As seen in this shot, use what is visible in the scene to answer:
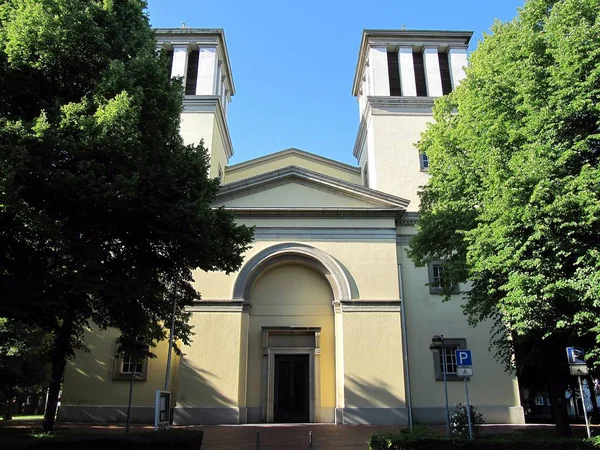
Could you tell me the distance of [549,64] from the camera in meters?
14.6

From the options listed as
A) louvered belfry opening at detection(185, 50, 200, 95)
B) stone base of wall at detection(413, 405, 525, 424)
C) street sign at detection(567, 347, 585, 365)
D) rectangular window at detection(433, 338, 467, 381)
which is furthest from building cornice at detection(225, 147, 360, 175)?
street sign at detection(567, 347, 585, 365)

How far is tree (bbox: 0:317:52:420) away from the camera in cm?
2209

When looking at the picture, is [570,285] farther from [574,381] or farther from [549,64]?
[574,381]

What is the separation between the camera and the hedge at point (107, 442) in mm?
10164

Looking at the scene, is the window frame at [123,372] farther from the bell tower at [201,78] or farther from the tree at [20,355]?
the bell tower at [201,78]

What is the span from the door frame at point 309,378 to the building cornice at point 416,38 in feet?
64.2

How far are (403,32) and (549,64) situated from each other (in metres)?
17.6

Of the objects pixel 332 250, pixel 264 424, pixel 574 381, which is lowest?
pixel 264 424

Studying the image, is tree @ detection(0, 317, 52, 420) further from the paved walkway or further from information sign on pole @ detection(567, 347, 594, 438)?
information sign on pole @ detection(567, 347, 594, 438)

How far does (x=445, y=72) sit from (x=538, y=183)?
19892 mm

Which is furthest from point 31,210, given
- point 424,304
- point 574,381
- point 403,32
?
point 403,32

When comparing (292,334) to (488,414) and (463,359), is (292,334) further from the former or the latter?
(463,359)

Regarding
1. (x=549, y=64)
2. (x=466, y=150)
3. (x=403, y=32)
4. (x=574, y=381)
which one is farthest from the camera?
(x=403, y=32)

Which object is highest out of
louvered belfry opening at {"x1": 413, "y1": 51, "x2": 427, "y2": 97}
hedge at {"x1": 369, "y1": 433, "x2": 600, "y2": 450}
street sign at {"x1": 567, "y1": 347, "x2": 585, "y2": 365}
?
louvered belfry opening at {"x1": 413, "y1": 51, "x2": 427, "y2": 97}
